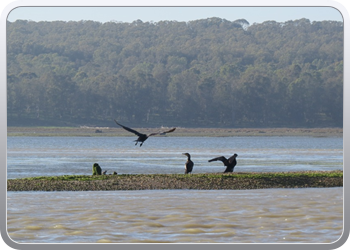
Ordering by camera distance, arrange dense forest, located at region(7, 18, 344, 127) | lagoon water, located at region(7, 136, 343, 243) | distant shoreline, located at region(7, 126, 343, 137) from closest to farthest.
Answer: lagoon water, located at region(7, 136, 343, 243), distant shoreline, located at region(7, 126, 343, 137), dense forest, located at region(7, 18, 344, 127)

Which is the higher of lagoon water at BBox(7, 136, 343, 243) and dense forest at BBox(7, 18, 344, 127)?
dense forest at BBox(7, 18, 344, 127)

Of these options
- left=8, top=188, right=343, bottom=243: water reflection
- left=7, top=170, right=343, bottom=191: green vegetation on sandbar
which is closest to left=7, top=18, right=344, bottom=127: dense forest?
left=7, top=170, right=343, bottom=191: green vegetation on sandbar

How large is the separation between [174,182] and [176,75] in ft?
342

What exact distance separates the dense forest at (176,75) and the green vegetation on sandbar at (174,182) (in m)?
71.0

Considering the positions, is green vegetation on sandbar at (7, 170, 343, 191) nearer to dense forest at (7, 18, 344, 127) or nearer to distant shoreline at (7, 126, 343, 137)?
dense forest at (7, 18, 344, 127)

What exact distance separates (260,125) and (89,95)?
2829 cm

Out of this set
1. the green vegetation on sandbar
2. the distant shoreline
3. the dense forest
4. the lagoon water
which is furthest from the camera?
the dense forest

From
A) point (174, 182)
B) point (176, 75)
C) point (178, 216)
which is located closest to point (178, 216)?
point (178, 216)

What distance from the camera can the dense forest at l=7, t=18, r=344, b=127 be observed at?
107 meters

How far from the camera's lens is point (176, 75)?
408ft

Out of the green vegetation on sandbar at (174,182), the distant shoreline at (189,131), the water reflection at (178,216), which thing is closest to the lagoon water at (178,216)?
the water reflection at (178,216)

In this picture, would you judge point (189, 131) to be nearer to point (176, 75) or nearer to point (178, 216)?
point (176, 75)

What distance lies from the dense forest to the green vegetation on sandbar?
71.0 m
